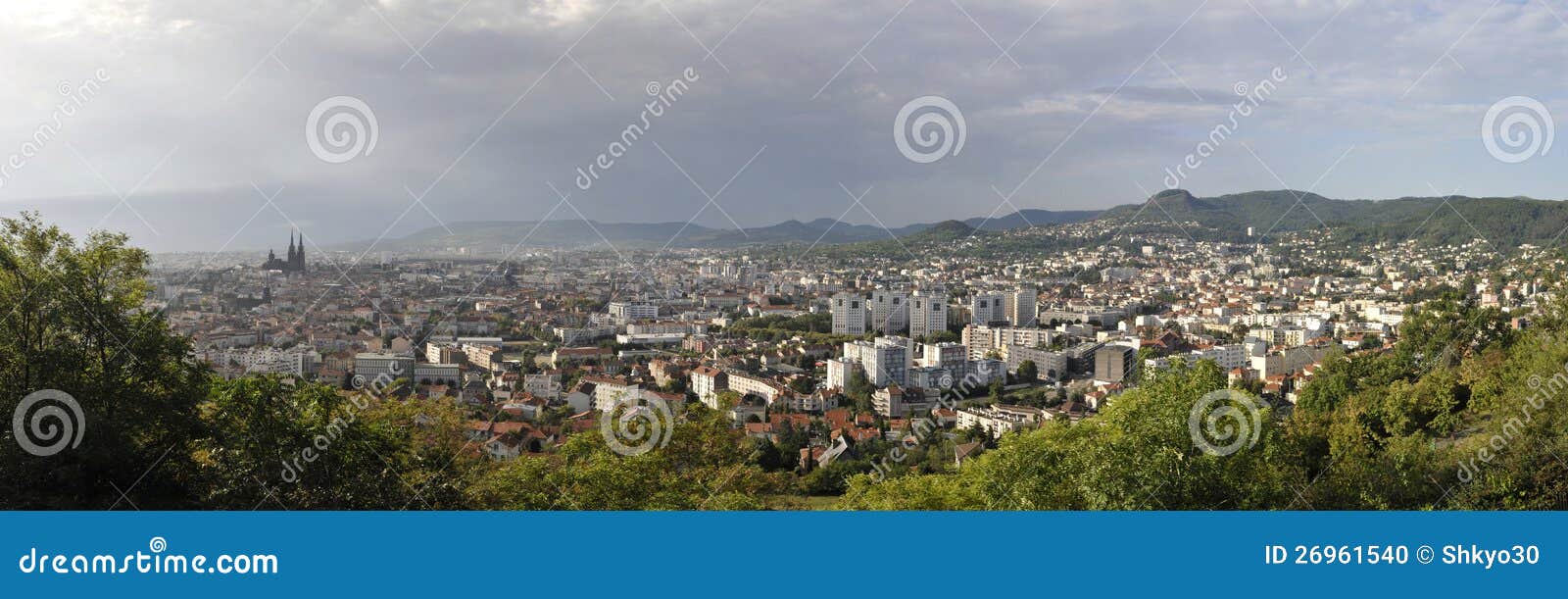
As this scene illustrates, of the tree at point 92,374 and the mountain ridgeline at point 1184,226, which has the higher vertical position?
the mountain ridgeline at point 1184,226

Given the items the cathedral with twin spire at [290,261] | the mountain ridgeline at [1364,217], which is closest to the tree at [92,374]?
the cathedral with twin spire at [290,261]

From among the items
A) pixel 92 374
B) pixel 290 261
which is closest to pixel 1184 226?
pixel 290 261

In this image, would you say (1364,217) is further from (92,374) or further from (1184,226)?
(92,374)

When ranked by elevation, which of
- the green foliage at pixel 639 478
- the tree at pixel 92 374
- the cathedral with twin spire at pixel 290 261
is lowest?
the green foliage at pixel 639 478

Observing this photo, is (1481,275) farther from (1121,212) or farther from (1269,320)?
(1121,212)

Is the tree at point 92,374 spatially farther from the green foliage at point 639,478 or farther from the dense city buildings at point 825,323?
the green foliage at point 639,478

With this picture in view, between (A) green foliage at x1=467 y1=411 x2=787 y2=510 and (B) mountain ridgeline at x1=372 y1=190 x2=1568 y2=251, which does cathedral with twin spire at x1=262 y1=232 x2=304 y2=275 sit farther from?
(A) green foliage at x1=467 y1=411 x2=787 y2=510
